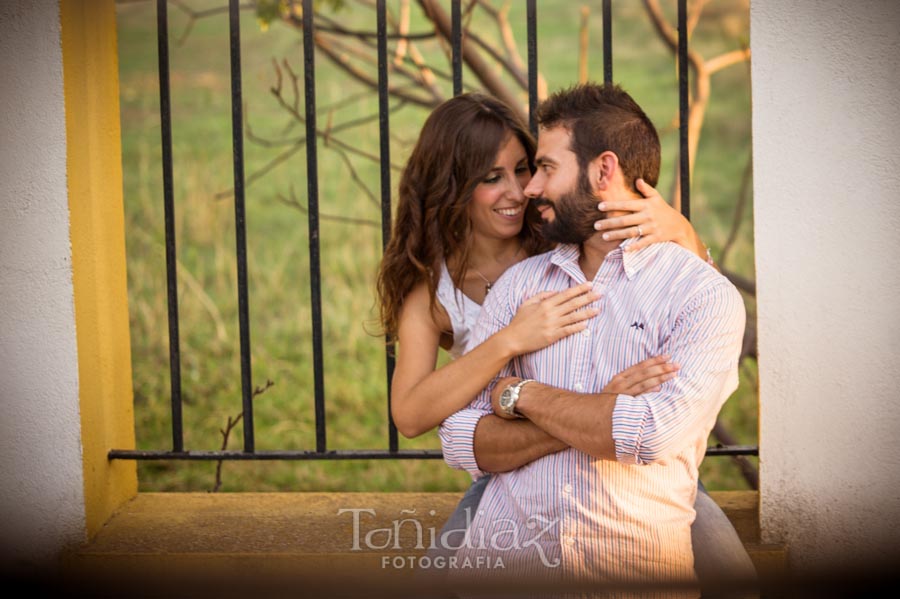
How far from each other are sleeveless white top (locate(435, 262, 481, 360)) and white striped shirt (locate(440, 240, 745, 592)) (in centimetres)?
28

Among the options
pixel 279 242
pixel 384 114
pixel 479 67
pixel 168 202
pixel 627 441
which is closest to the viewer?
pixel 627 441

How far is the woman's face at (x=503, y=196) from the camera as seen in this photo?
2566 millimetres

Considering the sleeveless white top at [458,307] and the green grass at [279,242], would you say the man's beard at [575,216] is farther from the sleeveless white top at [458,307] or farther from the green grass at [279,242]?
the green grass at [279,242]

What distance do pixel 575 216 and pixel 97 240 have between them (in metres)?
1.38

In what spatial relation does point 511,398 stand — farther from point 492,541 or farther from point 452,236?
point 452,236

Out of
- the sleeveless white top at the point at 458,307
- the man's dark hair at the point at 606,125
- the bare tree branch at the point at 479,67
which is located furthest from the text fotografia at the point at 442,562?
the bare tree branch at the point at 479,67

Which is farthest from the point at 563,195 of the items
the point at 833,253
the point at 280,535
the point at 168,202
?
the point at 280,535

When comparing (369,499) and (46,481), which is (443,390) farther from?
(46,481)

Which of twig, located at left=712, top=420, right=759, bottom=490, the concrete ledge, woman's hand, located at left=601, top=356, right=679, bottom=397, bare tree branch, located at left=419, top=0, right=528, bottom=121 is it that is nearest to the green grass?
twig, located at left=712, top=420, right=759, bottom=490

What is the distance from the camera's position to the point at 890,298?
98.2 inches

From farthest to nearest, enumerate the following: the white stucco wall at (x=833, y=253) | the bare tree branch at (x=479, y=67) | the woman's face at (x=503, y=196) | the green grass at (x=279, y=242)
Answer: the green grass at (x=279, y=242), the bare tree branch at (x=479, y=67), the woman's face at (x=503, y=196), the white stucco wall at (x=833, y=253)

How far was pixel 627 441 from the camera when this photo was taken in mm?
2025

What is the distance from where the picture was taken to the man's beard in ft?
7.56

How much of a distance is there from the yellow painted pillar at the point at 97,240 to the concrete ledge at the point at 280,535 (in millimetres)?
138
